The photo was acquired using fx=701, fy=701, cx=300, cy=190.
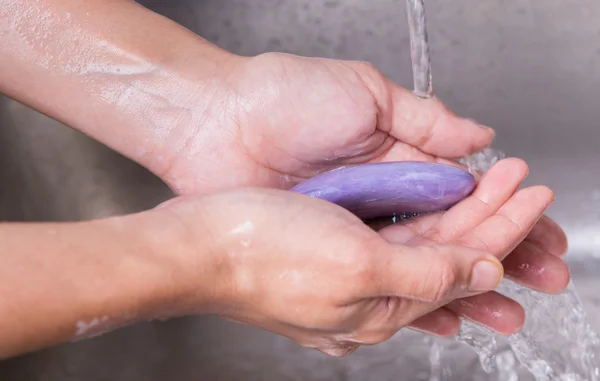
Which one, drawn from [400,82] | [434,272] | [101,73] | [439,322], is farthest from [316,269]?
[400,82]

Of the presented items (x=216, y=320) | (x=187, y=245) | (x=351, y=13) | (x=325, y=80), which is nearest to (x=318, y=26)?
(x=351, y=13)

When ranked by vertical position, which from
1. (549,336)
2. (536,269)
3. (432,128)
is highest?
(432,128)

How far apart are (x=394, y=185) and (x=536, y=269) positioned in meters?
0.16

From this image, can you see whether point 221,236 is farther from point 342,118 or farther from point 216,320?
point 216,320

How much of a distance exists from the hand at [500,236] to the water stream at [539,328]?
9cm

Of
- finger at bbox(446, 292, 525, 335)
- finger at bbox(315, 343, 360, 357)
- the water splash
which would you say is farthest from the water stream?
finger at bbox(315, 343, 360, 357)

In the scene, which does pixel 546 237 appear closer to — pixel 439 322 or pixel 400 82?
pixel 439 322

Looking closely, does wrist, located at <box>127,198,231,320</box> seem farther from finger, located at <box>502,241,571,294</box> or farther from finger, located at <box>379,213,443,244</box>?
finger, located at <box>502,241,571,294</box>

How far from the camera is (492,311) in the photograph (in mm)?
586

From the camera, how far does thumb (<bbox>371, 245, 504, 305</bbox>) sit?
43 centimetres

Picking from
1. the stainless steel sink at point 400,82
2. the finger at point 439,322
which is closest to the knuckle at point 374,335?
the finger at point 439,322

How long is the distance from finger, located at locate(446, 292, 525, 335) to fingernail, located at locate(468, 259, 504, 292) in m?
0.13

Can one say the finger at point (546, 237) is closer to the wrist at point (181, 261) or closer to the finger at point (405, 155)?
the finger at point (405, 155)

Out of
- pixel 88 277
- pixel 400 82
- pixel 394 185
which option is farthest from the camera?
pixel 400 82
